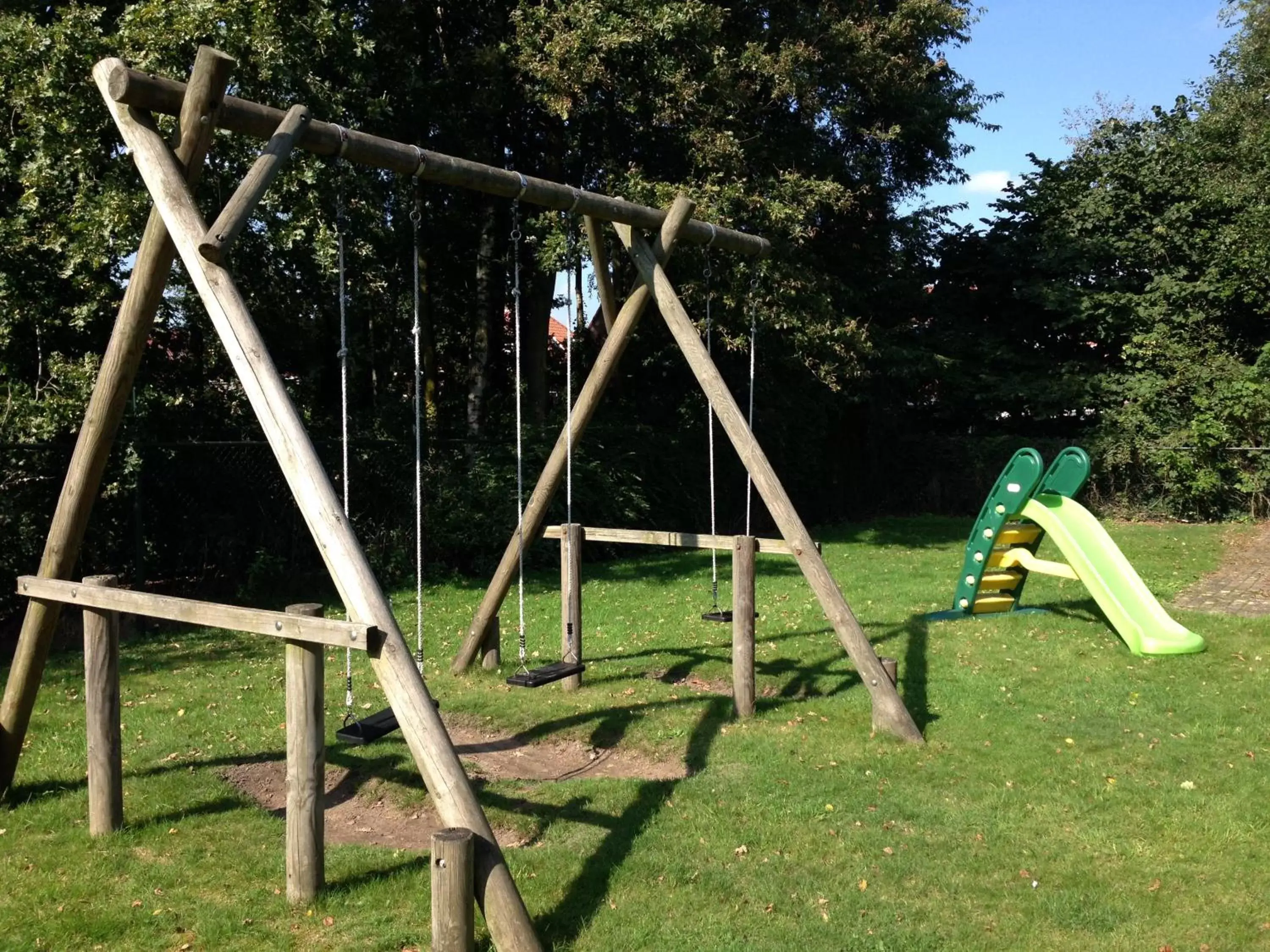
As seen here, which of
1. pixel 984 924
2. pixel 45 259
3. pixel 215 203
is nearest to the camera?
pixel 984 924

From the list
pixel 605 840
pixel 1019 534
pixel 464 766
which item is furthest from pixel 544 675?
pixel 1019 534

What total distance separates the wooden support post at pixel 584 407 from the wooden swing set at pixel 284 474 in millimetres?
452

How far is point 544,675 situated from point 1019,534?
5580 mm

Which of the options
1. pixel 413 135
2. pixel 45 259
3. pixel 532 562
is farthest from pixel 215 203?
pixel 532 562

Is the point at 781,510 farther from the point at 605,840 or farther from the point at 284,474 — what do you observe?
the point at 284,474

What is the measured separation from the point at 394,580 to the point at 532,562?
6.86 feet

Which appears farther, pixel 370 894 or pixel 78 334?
pixel 78 334

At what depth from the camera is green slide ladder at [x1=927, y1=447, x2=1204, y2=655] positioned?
8094mm

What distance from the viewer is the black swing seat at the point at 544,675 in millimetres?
5246

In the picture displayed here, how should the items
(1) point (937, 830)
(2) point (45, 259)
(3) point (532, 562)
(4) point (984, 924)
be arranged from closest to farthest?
(4) point (984, 924) → (1) point (937, 830) → (2) point (45, 259) → (3) point (532, 562)

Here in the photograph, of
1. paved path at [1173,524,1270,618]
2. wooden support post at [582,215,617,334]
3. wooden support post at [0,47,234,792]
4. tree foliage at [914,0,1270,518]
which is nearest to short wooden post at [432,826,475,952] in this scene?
wooden support post at [0,47,234,792]

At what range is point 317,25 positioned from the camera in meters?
9.77

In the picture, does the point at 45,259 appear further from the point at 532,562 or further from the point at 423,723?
the point at 423,723

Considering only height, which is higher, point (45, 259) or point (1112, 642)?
point (45, 259)
